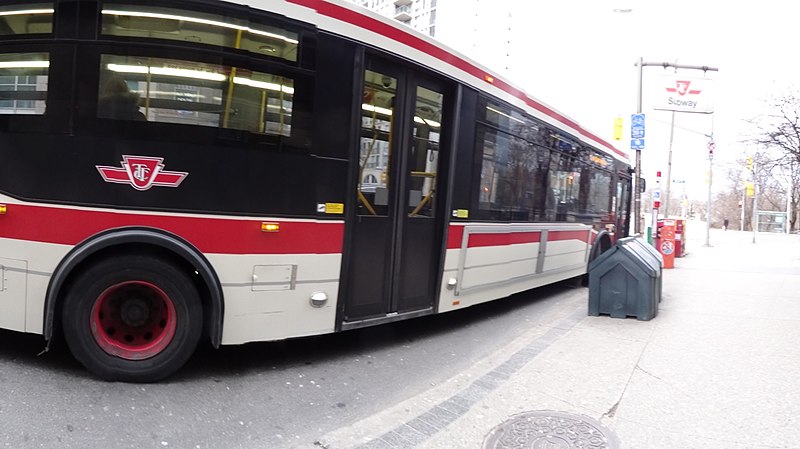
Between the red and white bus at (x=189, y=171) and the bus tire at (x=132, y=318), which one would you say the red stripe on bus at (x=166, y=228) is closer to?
the red and white bus at (x=189, y=171)

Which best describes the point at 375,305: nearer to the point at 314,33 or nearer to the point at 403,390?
the point at 403,390

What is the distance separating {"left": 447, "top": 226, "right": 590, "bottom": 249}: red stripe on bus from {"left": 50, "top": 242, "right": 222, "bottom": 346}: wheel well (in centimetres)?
251

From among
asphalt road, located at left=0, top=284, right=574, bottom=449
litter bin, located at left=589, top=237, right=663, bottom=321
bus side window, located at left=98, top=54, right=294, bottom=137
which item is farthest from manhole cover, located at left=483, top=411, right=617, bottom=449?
litter bin, located at left=589, top=237, right=663, bottom=321

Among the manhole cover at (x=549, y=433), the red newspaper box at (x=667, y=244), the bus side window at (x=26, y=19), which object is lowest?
the manhole cover at (x=549, y=433)

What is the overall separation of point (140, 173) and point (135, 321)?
109cm

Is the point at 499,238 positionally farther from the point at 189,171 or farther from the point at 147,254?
the point at 147,254

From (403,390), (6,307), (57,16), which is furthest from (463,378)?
(57,16)

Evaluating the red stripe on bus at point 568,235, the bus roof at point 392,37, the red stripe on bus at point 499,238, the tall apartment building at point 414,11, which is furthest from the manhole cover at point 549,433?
the tall apartment building at point 414,11

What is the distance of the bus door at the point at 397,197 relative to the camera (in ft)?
14.7

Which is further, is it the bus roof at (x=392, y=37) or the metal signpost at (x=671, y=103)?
the metal signpost at (x=671, y=103)

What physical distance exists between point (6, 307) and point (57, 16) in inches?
81.5

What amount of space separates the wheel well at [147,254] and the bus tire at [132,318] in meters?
0.05

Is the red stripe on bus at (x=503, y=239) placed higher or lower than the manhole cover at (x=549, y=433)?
higher

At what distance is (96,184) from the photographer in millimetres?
3561
